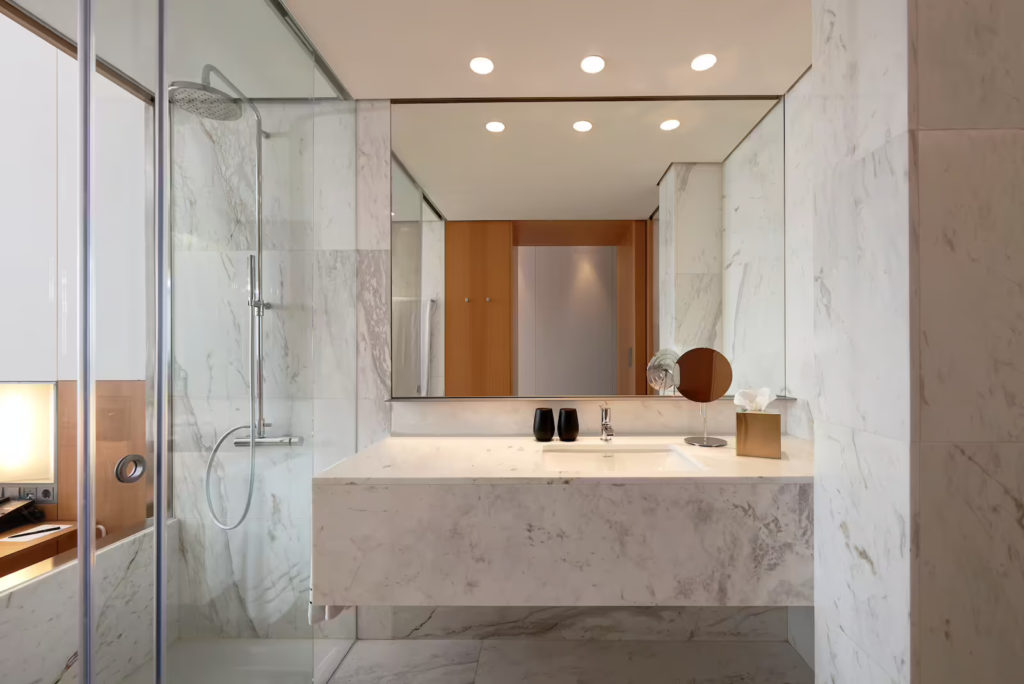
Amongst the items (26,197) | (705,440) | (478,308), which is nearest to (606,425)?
(705,440)

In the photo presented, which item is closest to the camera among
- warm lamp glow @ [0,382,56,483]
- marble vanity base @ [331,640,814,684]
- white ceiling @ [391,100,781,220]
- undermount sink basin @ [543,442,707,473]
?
warm lamp glow @ [0,382,56,483]

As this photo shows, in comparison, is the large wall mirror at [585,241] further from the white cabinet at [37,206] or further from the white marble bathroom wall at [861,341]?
the white cabinet at [37,206]

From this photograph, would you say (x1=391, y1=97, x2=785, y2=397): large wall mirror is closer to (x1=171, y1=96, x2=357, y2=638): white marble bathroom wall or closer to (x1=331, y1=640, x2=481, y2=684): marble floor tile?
(x1=171, y1=96, x2=357, y2=638): white marble bathroom wall

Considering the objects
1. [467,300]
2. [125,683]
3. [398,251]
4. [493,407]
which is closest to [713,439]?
[493,407]

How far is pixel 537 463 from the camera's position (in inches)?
54.8

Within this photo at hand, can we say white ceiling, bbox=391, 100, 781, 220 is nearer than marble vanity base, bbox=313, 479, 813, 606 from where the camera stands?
No

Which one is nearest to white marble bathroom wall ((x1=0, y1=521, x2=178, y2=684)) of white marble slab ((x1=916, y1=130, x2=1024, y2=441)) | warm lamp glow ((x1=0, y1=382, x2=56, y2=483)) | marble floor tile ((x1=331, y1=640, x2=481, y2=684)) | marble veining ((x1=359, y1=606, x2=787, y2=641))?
warm lamp glow ((x1=0, y1=382, x2=56, y2=483))

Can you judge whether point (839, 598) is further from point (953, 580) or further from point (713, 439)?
point (713, 439)

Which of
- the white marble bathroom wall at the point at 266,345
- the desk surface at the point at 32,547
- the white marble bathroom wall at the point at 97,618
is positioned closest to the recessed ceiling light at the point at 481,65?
the white marble bathroom wall at the point at 266,345

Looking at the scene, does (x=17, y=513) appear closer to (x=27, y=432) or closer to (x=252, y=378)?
(x=27, y=432)

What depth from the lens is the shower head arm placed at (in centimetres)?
114

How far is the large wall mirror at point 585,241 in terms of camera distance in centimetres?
174

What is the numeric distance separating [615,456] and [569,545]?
1.61ft

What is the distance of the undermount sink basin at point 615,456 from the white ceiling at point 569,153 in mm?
820
